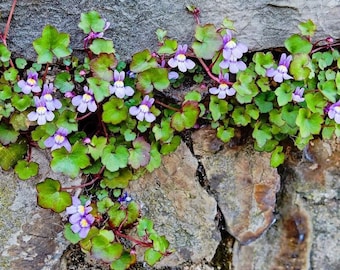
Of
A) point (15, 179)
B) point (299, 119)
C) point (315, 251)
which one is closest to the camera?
point (299, 119)

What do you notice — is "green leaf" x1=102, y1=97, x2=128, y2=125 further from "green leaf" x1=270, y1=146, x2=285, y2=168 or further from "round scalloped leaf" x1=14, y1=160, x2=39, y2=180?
"green leaf" x1=270, y1=146, x2=285, y2=168

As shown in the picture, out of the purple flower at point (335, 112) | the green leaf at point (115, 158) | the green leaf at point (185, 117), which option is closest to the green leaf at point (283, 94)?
the purple flower at point (335, 112)

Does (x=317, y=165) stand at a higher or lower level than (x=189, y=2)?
lower

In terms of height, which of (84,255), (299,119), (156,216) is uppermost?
(299,119)

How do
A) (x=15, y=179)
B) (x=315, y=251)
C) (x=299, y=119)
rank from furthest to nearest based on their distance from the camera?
(x=315, y=251) → (x=15, y=179) → (x=299, y=119)

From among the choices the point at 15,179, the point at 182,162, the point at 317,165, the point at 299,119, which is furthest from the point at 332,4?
the point at 15,179

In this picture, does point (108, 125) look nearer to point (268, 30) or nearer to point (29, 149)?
point (29, 149)

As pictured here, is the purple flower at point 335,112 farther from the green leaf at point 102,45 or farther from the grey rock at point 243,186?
the green leaf at point 102,45
